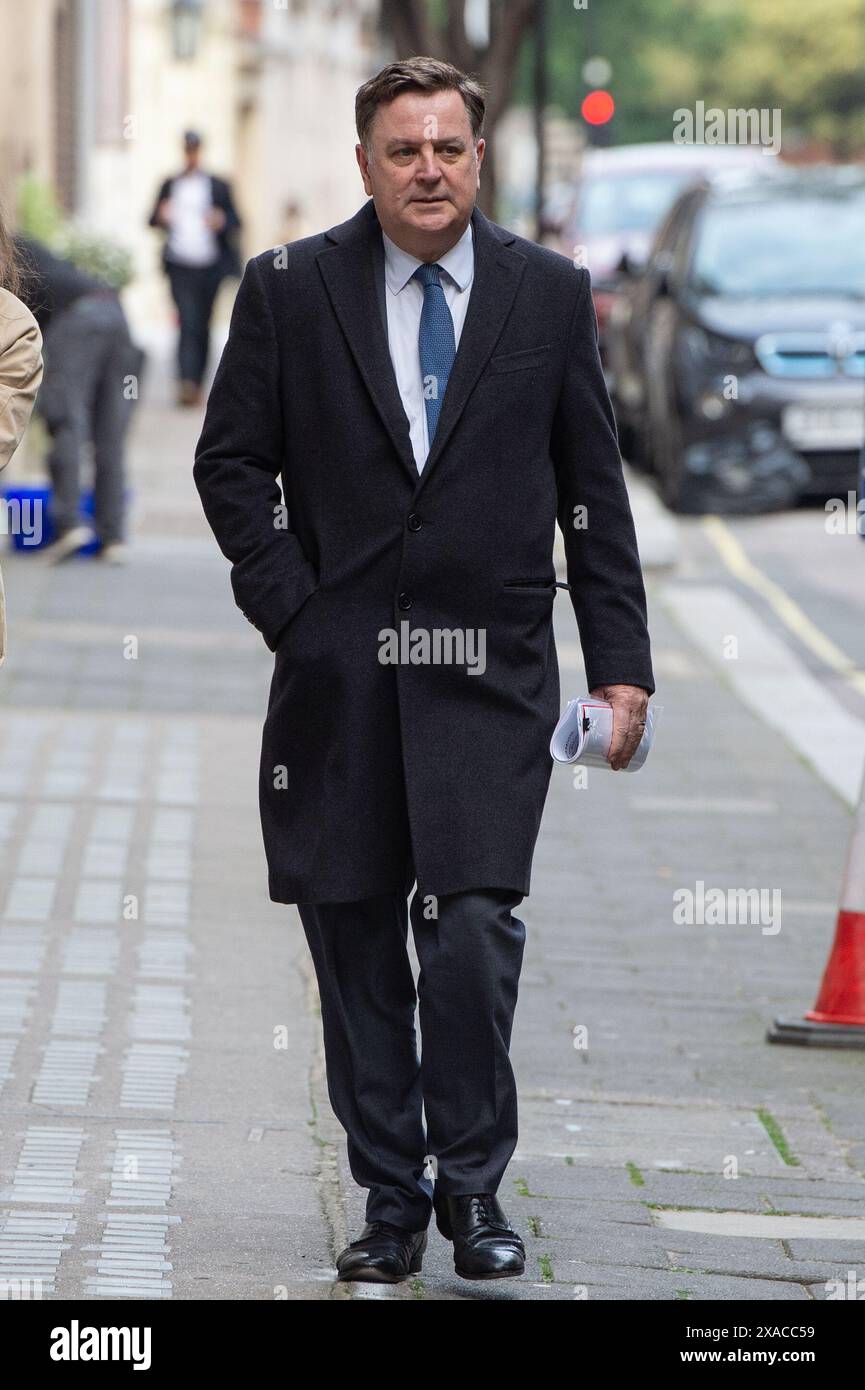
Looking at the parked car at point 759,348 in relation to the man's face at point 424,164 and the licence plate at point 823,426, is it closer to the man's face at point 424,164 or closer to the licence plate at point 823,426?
the licence plate at point 823,426

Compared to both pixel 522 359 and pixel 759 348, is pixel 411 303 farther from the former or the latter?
pixel 759 348

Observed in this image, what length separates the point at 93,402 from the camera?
13.4 m

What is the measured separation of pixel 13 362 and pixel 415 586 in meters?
0.89

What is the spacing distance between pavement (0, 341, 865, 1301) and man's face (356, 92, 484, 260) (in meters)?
1.67

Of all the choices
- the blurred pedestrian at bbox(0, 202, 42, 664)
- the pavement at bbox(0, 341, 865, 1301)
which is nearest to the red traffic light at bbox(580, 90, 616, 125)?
the pavement at bbox(0, 341, 865, 1301)

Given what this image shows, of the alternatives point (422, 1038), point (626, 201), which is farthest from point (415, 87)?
point (626, 201)

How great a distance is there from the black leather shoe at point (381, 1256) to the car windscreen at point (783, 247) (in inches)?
482

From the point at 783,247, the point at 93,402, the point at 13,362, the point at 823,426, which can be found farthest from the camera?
the point at 783,247

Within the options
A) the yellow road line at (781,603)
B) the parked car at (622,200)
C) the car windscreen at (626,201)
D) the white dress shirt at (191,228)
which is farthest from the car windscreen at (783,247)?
the white dress shirt at (191,228)

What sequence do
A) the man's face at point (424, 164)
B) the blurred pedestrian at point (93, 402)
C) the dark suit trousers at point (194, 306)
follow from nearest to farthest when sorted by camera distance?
the man's face at point (424, 164) → the blurred pedestrian at point (93, 402) → the dark suit trousers at point (194, 306)

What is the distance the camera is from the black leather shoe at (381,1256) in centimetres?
419

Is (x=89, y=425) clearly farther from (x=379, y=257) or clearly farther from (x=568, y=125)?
(x=568, y=125)

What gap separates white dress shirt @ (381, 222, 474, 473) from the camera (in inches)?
166

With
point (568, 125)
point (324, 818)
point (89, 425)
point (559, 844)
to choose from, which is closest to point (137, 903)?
point (559, 844)
